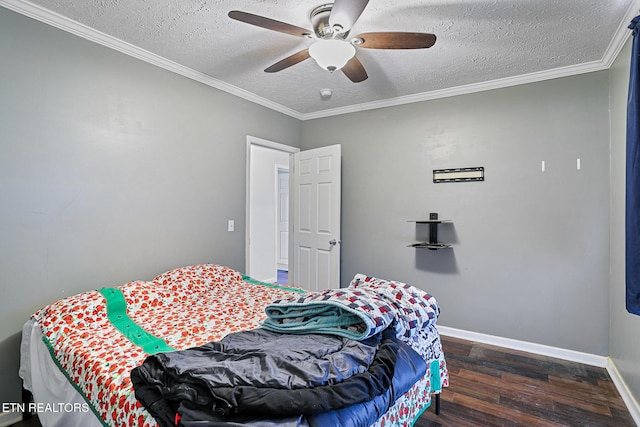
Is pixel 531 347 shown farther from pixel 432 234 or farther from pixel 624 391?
pixel 432 234

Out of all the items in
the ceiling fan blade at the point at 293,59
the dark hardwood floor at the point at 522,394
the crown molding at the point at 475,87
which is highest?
the crown molding at the point at 475,87

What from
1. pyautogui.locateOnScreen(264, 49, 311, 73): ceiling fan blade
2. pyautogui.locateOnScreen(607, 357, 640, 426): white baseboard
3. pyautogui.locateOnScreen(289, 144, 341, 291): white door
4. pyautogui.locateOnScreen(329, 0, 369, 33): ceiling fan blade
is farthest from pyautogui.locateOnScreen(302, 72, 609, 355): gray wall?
pyautogui.locateOnScreen(329, 0, 369, 33): ceiling fan blade

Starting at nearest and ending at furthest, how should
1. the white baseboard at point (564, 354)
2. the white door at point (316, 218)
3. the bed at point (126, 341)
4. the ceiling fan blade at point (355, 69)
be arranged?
the bed at point (126, 341) → the white baseboard at point (564, 354) → the ceiling fan blade at point (355, 69) → the white door at point (316, 218)

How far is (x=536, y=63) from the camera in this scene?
2850 millimetres

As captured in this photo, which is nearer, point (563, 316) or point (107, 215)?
point (107, 215)

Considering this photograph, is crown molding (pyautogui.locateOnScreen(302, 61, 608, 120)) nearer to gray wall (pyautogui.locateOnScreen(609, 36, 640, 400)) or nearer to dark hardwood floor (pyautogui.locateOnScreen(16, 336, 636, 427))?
gray wall (pyautogui.locateOnScreen(609, 36, 640, 400))

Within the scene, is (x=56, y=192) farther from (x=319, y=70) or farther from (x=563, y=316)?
(x=563, y=316)

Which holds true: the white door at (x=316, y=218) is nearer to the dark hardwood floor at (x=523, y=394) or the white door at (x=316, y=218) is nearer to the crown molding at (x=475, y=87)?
the crown molding at (x=475, y=87)

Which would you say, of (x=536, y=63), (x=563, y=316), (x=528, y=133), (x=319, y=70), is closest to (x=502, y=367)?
(x=563, y=316)

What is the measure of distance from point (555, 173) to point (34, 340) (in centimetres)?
407

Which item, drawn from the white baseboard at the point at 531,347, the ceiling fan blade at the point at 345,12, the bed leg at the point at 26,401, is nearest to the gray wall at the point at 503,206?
the white baseboard at the point at 531,347

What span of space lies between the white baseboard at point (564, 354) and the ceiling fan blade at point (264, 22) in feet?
10.1

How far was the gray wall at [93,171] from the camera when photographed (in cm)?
207

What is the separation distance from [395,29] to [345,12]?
2.40ft
